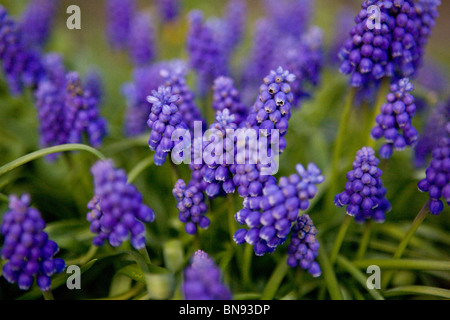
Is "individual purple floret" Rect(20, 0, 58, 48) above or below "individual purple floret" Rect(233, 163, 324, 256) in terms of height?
above

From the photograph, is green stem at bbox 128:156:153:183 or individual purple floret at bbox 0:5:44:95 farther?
individual purple floret at bbox 0:5:44:95

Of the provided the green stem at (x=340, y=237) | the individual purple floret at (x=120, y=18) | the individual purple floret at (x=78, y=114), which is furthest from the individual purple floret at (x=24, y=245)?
the individual purple floret at (x=120, y=18)

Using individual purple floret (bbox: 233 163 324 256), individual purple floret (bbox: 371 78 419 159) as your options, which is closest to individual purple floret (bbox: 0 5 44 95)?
individual purple floret (bbox: 233 163 324 256)

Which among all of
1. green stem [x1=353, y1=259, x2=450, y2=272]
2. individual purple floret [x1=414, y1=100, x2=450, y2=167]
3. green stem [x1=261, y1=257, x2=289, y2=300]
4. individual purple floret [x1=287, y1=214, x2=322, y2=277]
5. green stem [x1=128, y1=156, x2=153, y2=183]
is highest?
individual purple floret [x1=414, y1=100, x2=450, y2=167]

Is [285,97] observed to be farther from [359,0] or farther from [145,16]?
[359,0]

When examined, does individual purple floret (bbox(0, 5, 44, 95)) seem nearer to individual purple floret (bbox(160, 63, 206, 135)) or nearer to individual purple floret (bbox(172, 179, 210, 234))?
individual purple floret (bbox(160, 63, 206, 135))

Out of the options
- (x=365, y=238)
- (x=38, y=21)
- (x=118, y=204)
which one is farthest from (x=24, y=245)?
(x=38, y=21)

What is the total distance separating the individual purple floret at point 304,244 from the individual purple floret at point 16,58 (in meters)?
3.28

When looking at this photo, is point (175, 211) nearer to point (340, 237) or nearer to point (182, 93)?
point (182, 93)

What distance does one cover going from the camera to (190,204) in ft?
9.78

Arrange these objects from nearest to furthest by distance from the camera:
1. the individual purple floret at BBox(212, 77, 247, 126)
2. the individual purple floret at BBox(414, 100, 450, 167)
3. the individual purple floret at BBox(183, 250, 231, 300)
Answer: the individual purple floret at BBox(183, 250, 231, 300)
the individual purple floret at BBox(212, 77, 247, 126)
the individual purple floret at BBox(414, 100, 450, 167)

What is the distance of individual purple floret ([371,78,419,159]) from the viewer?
2953 millimetres

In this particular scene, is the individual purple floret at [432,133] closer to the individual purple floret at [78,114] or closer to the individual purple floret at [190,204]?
the individual purple floret at [190,204]

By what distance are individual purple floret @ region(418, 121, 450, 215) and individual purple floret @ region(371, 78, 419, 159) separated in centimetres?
31
